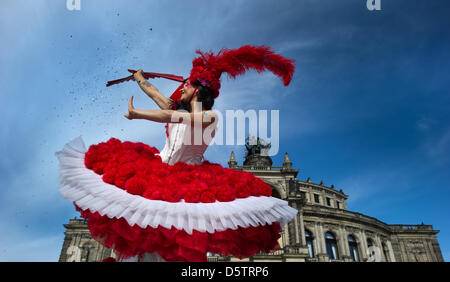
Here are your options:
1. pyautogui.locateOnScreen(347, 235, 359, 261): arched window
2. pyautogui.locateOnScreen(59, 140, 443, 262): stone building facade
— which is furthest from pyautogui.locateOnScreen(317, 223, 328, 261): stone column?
pyautogui.locateOnScreen(347, 235, 359, 261): arched window

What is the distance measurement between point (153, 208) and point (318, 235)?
23.8 m

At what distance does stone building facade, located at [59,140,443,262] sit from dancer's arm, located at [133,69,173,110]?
54.9 feet

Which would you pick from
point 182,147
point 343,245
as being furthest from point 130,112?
point 343,245

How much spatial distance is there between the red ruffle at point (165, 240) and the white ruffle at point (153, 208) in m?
0.07

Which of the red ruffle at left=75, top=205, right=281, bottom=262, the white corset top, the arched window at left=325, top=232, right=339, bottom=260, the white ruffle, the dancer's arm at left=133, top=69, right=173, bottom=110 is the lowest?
the red ruffle at left=75, top=205, right=281, bottom=262

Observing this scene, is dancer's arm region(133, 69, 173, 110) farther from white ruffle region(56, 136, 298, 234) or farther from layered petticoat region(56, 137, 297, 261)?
white ruffle region(56, 136, 298, 234)

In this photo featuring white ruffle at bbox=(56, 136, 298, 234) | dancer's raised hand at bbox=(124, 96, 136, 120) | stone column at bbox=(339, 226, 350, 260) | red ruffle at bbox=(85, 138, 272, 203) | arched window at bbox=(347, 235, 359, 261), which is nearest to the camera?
white ruffle at bbox=(56, 136, 298, 234)

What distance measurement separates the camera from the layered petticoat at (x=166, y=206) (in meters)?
1.55

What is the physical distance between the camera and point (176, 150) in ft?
7.47

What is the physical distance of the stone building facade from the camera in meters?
20.0

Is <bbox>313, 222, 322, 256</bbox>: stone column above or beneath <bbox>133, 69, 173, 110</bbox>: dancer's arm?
above
